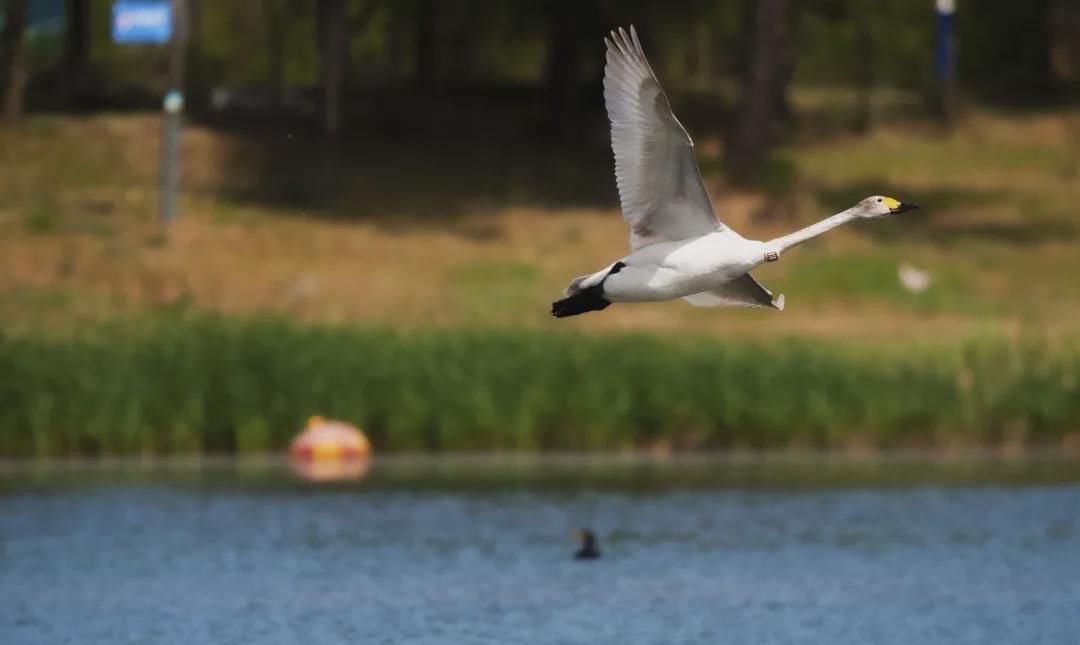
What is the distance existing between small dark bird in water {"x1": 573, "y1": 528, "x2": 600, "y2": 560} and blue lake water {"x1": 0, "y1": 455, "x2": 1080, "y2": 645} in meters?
0.33

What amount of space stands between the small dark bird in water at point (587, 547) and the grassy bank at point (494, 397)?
21.0 feet

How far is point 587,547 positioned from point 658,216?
948cm

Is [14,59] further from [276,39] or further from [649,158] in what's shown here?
[649,158]

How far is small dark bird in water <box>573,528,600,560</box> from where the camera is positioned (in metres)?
24.7

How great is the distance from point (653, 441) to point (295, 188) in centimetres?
1901

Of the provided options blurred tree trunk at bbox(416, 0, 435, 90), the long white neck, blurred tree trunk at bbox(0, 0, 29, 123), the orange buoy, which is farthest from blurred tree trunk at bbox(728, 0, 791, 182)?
the long white neck

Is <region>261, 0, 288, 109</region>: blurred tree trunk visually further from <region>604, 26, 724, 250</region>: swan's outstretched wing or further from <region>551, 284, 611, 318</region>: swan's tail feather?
<region>551, 284, 611, 318</region>: swan's tail feather

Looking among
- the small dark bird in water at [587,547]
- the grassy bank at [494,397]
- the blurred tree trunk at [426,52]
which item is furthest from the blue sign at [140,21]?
the small dark bird in water at [587,547]

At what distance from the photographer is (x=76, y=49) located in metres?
57.0

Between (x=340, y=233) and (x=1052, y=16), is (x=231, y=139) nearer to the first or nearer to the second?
(x=340, y=233)

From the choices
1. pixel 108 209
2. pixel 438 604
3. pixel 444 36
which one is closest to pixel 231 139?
pixel 108 209

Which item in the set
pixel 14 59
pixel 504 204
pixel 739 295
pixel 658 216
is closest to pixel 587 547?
pixel 739 295

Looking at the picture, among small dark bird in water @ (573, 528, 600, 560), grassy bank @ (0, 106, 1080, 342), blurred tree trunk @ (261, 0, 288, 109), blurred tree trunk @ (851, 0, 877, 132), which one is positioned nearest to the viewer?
small dark bird in water @ (573, 528, 600, 560)

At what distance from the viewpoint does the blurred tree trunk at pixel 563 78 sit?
51.9m
